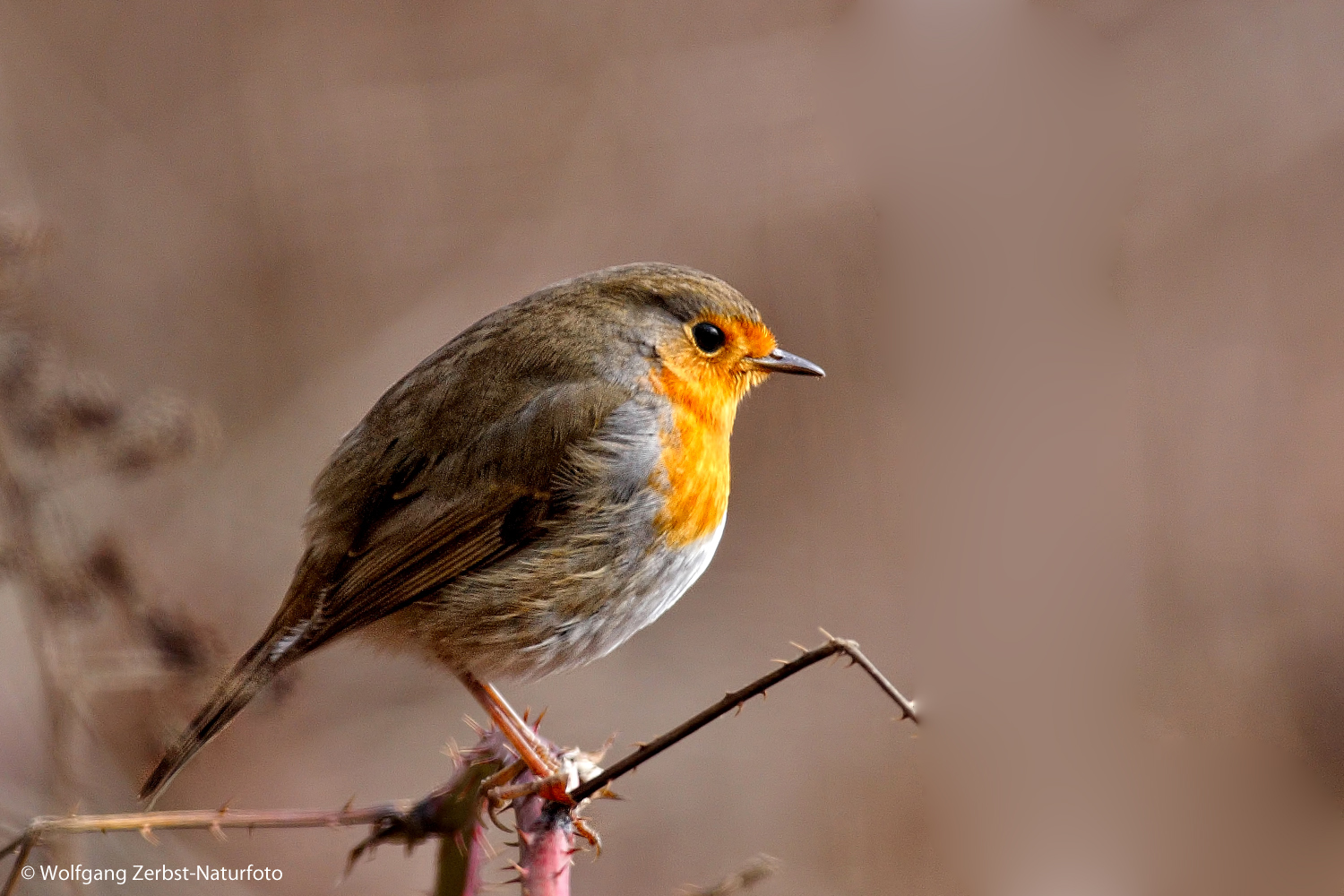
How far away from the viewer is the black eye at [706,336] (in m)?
3.40

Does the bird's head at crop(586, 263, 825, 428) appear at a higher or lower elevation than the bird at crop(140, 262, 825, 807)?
higher

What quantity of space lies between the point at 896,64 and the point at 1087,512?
217cm

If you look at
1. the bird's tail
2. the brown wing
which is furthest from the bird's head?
the bird's tail

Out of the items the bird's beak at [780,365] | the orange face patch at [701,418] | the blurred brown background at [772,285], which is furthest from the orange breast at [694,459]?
the blurred brown background at [772,285]

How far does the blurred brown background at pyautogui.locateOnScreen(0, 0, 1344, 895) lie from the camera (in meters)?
5.15

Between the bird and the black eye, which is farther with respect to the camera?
the black eye

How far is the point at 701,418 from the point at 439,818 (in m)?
1.71

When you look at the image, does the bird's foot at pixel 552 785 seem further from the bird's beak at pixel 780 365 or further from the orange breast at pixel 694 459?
the bird's beak at pixel 780 365

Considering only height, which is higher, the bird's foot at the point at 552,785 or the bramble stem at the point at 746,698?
the bramble stem at the point at 746,698

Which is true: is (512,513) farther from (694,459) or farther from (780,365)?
(780,365)

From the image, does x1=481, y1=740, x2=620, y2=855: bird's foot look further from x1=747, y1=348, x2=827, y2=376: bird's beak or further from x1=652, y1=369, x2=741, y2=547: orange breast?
x1=747, y1=348, x2=827, y2=376: bird's beak

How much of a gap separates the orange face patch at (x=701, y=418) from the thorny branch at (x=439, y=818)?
1.08 metres

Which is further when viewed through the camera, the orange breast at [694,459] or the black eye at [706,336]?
the black eye at [706,336]

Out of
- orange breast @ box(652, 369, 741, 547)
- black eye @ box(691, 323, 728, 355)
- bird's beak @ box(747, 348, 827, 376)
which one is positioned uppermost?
black eye @ box(691, 323, 728, 355)
